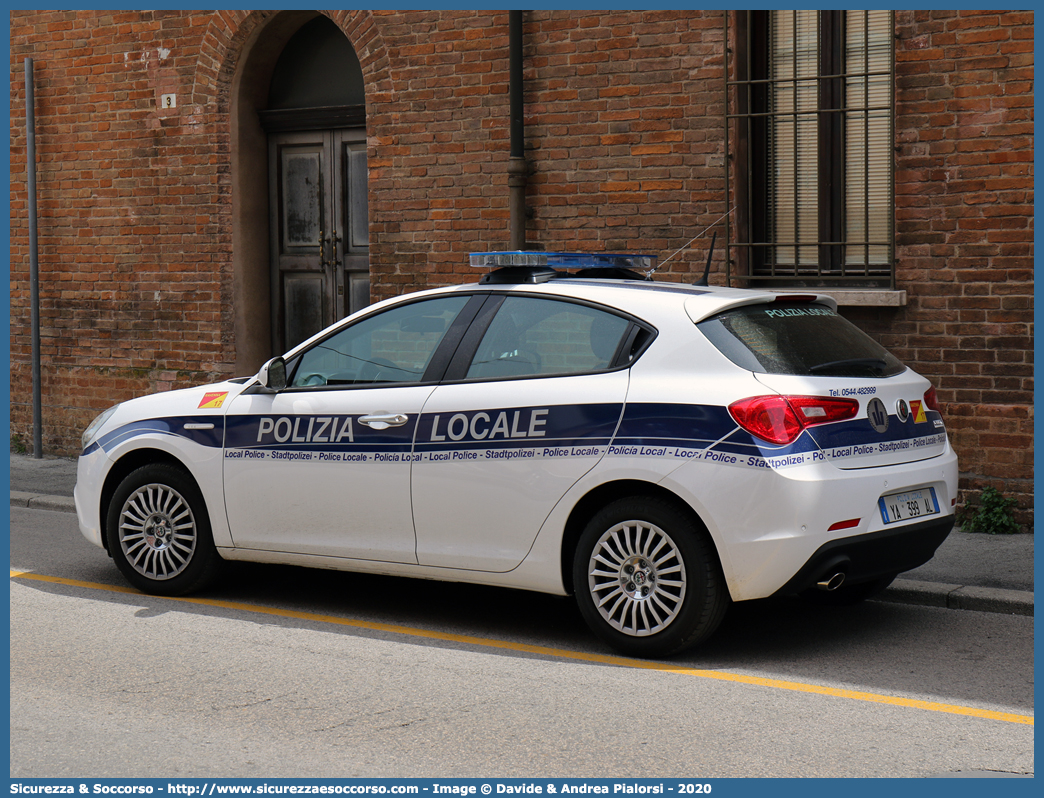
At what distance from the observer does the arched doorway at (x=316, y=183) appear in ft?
38.3

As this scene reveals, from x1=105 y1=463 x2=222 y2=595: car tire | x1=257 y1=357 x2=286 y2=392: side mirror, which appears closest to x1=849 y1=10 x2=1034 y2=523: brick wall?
x1=257 y1=357 x2=286 y2=392: side mirror

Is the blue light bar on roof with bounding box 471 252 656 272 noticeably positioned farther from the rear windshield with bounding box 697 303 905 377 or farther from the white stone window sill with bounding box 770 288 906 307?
the white stone window sill with bounding box 770 288 906 307

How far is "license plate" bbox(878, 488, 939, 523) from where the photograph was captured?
5.37 m

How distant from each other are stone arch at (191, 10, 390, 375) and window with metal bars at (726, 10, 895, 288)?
3746 millimetres

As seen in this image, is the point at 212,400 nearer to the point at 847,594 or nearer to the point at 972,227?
the point at 847,594

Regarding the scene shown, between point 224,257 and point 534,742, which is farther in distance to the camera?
point 224,257

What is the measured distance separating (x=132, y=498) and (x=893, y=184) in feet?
17.8

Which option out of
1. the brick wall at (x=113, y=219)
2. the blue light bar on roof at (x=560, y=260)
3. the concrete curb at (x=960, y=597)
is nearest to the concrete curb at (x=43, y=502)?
the brick wall at (x=113, y=219)

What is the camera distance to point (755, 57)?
935 cm

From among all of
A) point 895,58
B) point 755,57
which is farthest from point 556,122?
point 895,58

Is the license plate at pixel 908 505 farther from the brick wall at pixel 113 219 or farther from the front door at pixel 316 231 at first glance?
the brick wall at pixel 113 219
